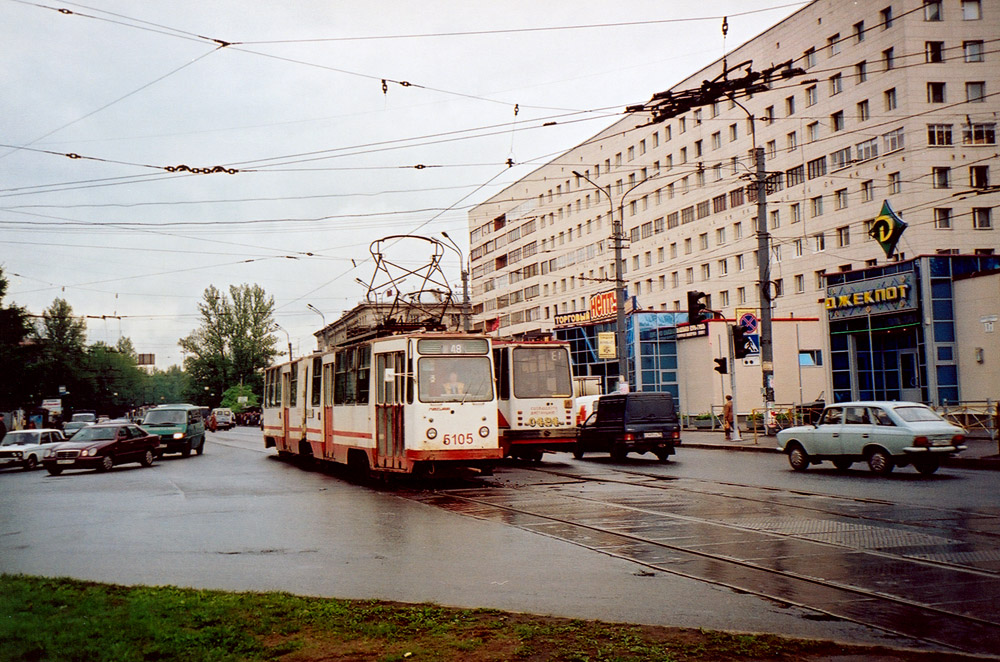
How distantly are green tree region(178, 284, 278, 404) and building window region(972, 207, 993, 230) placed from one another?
80.5m

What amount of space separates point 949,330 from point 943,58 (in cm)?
2223

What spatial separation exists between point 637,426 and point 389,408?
32.7ft

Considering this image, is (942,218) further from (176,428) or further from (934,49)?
(176,428)

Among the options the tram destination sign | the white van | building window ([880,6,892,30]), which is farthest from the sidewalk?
the white van

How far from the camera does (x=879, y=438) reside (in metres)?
19.5

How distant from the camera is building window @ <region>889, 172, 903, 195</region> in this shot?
51062 mm

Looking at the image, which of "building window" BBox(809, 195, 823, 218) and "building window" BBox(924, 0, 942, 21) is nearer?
"building window" BBox(924, 0, 942, 21)

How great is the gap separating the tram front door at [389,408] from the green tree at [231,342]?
95.0 metres

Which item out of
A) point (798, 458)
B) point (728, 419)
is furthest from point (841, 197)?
point (798, 458)

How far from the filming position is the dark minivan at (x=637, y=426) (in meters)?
26.7

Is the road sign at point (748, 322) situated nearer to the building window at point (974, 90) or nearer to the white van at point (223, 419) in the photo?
the building window at point (974, 90)

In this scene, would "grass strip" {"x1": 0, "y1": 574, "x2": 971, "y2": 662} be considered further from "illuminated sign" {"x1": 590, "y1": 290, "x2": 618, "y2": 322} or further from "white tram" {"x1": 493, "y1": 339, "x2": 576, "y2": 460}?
"illuminated sign" {"x1": 590, "y1": 290, "x2": 618, "y2": 322}

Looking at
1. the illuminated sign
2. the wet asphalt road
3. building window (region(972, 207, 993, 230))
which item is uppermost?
building window (region(972, 207, 993, 230))

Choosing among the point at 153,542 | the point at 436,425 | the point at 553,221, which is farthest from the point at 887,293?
the point at 553,221
